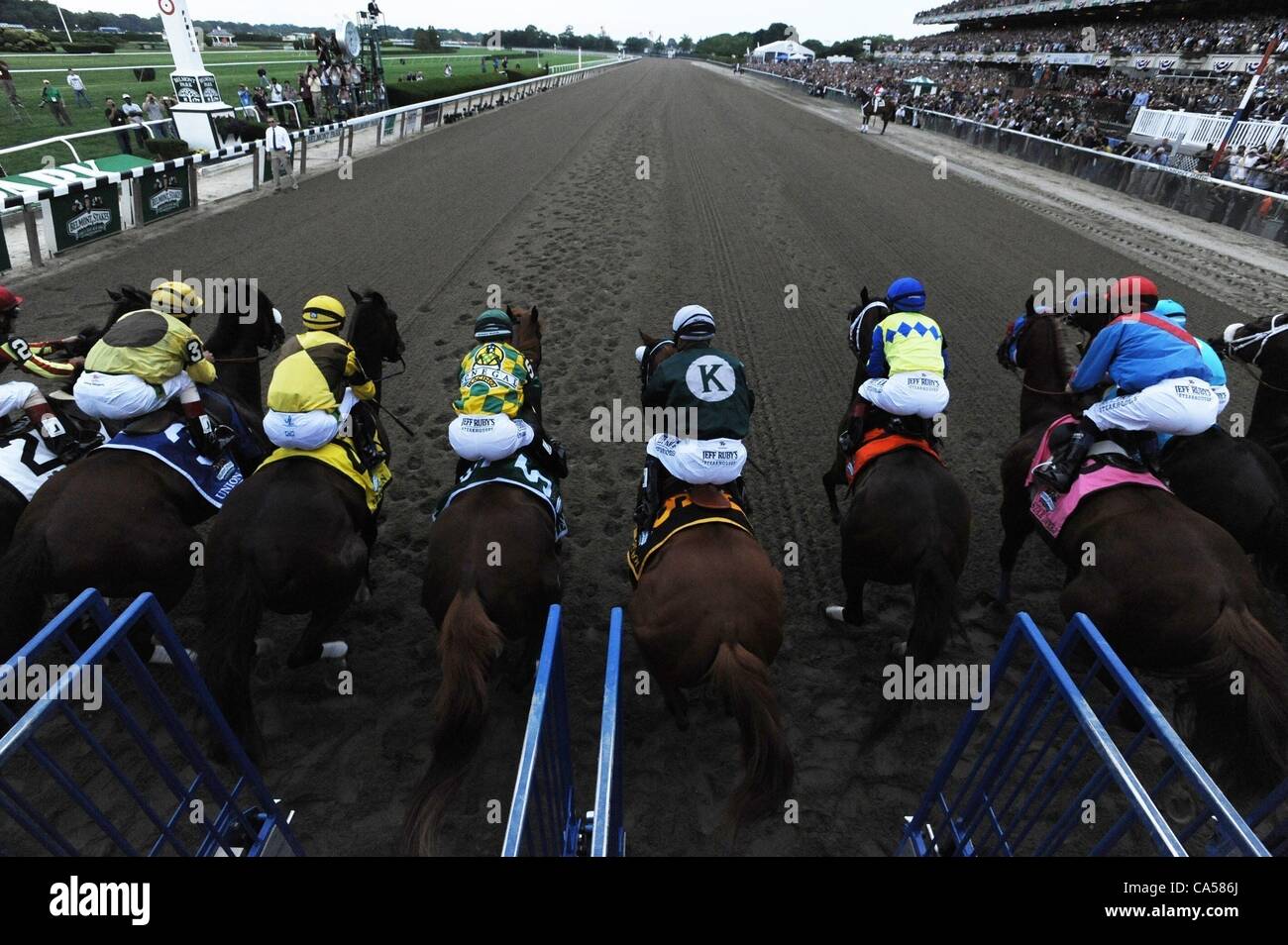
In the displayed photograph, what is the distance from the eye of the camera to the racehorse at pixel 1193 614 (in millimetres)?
2654

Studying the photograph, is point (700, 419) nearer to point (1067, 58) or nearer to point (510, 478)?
→ point (510, 478)

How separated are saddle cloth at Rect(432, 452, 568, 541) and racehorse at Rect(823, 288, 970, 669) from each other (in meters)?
1.72

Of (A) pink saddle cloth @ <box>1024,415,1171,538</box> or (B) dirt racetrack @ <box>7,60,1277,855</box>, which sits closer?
(B) dirt racetrack @ <box>7,60,1277,855</box>

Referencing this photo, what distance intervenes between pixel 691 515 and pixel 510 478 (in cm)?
99

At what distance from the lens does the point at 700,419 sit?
3369 millimetres

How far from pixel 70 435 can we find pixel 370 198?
10410 mm

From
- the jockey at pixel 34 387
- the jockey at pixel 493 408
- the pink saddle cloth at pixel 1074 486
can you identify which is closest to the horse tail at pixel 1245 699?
the pink saddle cloth at pixel 1074 486

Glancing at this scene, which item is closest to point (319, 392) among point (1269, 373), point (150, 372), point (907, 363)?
point (150, 372)

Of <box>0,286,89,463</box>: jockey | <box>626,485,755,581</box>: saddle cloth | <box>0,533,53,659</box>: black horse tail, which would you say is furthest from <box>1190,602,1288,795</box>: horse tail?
<box>0,286,89,463</box>: jockey

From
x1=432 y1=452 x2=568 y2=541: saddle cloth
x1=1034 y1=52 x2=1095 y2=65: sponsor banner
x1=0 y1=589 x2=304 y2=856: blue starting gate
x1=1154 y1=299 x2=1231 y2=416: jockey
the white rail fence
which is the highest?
x1=1034 y1=52 x2=1095 y2=65: sponsor banner

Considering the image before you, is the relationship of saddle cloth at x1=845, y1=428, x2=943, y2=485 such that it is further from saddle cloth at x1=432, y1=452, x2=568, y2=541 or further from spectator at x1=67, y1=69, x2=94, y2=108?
spectator at x1=67, y1=69, x2=94, y2=108

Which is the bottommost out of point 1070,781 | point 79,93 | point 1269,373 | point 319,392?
point 1070,781

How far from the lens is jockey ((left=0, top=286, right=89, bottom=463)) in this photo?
11.6 feet
